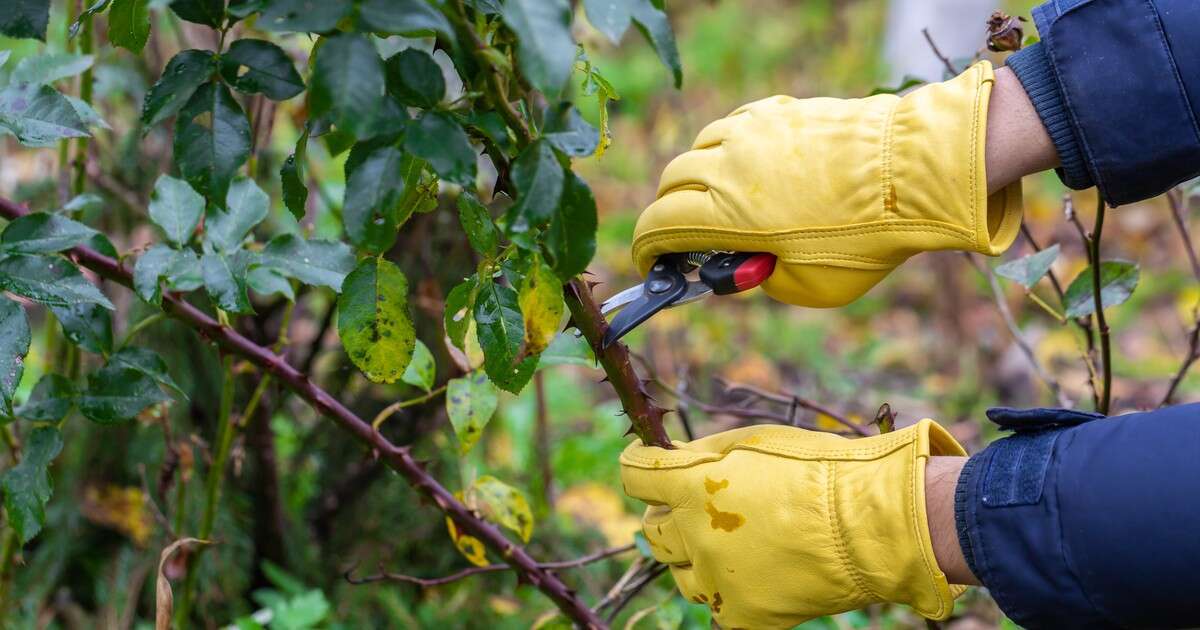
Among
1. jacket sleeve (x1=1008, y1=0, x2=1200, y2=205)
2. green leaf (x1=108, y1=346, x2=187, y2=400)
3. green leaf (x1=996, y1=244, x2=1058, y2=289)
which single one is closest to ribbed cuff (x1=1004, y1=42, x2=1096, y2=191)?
jacket sleeve (x1=1008, y1=0, x2=1200, y2=205)

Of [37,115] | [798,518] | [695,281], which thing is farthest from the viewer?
[695,281]

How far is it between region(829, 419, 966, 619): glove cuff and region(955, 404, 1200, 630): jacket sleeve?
0.18ft

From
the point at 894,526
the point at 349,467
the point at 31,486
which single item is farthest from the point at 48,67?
the point at 894,526

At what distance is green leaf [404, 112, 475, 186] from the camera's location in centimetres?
79

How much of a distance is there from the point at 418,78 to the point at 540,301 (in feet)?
0.72

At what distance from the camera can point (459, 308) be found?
108 centimetres

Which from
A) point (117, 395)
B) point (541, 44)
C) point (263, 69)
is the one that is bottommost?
point (117, 395)

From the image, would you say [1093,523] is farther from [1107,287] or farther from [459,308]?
[459,308]

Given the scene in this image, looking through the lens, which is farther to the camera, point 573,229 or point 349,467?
point 349,467

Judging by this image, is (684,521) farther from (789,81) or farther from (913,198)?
(789,81)

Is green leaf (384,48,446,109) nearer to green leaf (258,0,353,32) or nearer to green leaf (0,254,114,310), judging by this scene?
green leaf (258,0,353,32)

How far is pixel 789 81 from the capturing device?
6.96m

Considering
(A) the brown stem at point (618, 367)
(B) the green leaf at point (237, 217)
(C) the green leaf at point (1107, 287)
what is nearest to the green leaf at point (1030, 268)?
(C) the green leaf at point (1107, 287)

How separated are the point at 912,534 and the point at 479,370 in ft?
1.85
